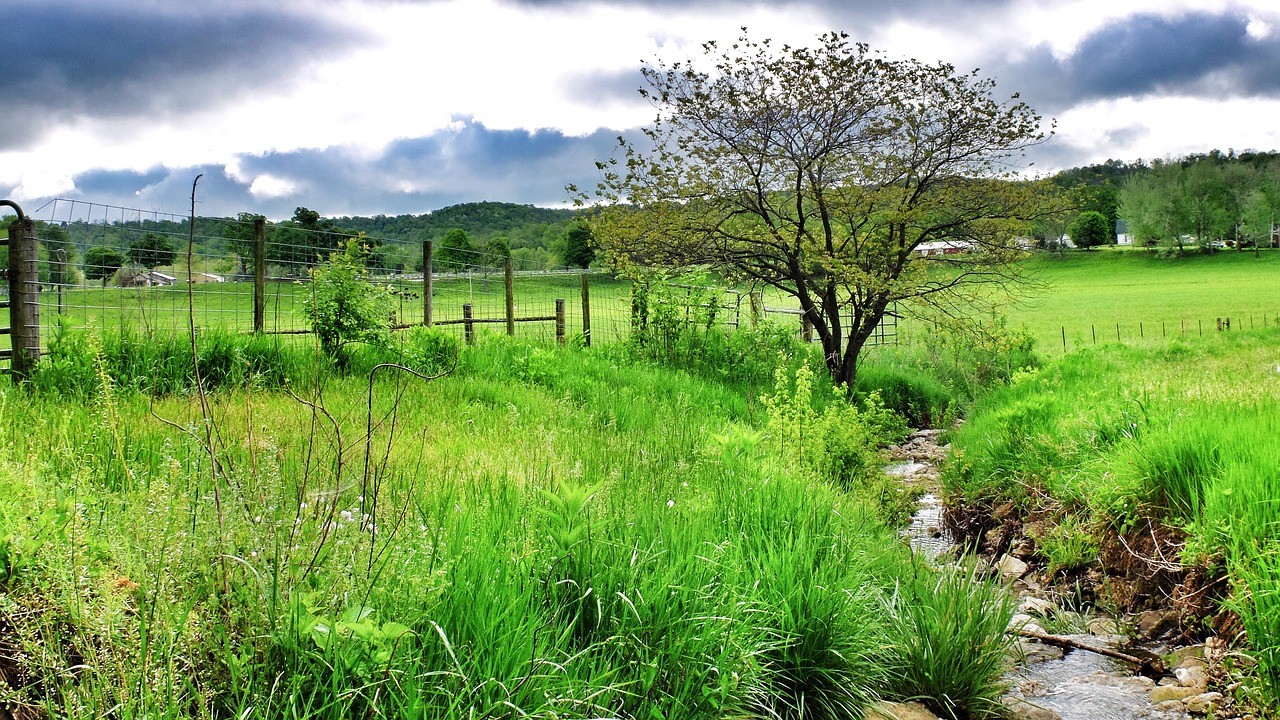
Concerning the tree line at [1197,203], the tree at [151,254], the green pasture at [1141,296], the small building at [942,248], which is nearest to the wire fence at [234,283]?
the tree at [151,254]

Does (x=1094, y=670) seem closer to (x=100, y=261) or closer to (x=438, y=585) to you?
(x=438, y=585)

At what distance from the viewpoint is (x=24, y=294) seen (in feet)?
25.1

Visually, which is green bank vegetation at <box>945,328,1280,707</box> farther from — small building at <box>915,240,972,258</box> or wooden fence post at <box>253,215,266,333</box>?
wooden fence post at <box>253,215,266,333</box>

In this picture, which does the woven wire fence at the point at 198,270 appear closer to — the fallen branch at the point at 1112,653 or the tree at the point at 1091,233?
the fallen branch at the point at 1112,653

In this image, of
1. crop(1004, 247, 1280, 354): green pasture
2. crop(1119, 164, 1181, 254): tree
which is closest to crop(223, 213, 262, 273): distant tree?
crop(1004, 247, 1280, 354): green pasture

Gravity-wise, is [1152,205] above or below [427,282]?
above

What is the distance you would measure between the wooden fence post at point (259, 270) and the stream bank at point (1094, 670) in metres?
8.80

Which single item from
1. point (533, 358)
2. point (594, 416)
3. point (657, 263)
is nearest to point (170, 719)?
point (594, 416)

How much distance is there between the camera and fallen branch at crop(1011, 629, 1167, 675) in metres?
4.55

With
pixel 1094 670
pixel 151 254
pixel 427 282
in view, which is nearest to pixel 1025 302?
pixel 427 282

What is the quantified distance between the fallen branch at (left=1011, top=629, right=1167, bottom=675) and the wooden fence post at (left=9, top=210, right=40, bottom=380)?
9.13m

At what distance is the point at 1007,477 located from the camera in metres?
7.63

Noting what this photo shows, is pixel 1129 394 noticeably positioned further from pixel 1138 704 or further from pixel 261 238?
pixel 261 238

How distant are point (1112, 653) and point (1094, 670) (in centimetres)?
25
